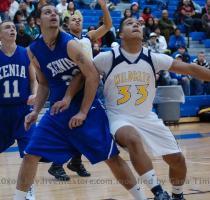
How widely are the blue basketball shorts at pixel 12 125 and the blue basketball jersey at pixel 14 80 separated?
8 cm

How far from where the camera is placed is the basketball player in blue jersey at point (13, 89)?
20.8 ft

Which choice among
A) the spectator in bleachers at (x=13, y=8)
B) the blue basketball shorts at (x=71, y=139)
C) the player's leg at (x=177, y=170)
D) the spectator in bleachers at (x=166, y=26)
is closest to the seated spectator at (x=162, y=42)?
the spectator in bleachers at (x=166, y=26)

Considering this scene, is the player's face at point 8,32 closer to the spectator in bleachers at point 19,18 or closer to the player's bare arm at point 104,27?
the player's bare arm at point 104,27

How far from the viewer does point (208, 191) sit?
658 centimetres

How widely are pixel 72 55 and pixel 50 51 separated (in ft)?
0.79

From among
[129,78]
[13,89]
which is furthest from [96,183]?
[129,78]

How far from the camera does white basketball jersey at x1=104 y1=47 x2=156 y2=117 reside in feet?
17.7

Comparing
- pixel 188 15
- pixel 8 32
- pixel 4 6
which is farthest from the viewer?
pixel 188 15

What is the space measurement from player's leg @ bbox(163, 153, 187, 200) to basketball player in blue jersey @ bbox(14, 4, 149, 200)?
0.40 metres

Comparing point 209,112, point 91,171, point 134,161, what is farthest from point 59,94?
point 209,112

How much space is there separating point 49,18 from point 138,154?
4.65ft

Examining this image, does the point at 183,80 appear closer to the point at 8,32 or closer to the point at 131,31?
the point at 8,32

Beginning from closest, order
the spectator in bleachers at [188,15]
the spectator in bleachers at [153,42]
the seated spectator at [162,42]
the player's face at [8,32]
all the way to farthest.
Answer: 1. the player's face at [8,32]
2. the spectator in bleachers at [153,42]
3. the seated spectator at [162,42]
4. the spectator in bleachers at [188,15]

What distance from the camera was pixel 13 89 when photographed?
21.1 ft
